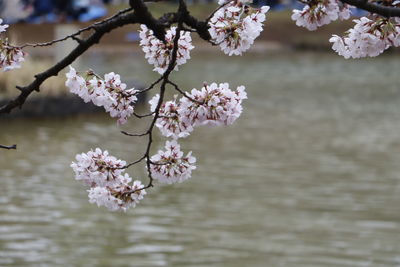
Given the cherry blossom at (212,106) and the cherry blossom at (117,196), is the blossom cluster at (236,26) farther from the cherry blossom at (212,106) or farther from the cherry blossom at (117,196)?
the cherry blossom at (117,196)

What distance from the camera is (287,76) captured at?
29.5m

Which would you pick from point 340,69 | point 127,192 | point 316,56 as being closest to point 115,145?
point 127,192

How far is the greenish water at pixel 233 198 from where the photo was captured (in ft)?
27.7

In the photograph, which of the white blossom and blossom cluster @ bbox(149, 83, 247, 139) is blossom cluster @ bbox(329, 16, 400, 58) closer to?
blossom cluster @ bbox(149, 83, 247, 139)

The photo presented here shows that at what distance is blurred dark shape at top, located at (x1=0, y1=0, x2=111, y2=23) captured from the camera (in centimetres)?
4603

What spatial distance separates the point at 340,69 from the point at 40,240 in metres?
24.8

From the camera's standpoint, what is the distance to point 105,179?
4.79 metres

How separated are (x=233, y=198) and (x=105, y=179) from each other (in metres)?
6.11

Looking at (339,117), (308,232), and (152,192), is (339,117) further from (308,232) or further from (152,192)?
(308,232)

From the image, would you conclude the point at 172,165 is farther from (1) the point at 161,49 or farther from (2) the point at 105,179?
(1) the point at 161,49

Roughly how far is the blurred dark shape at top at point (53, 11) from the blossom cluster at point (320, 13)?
134 ft

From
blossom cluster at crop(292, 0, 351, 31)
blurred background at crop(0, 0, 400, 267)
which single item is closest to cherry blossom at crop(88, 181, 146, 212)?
blossom cluster at crop(292, 0, 351, 31)

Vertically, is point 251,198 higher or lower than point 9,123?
lower

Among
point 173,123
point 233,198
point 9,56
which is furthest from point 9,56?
point 233,198
